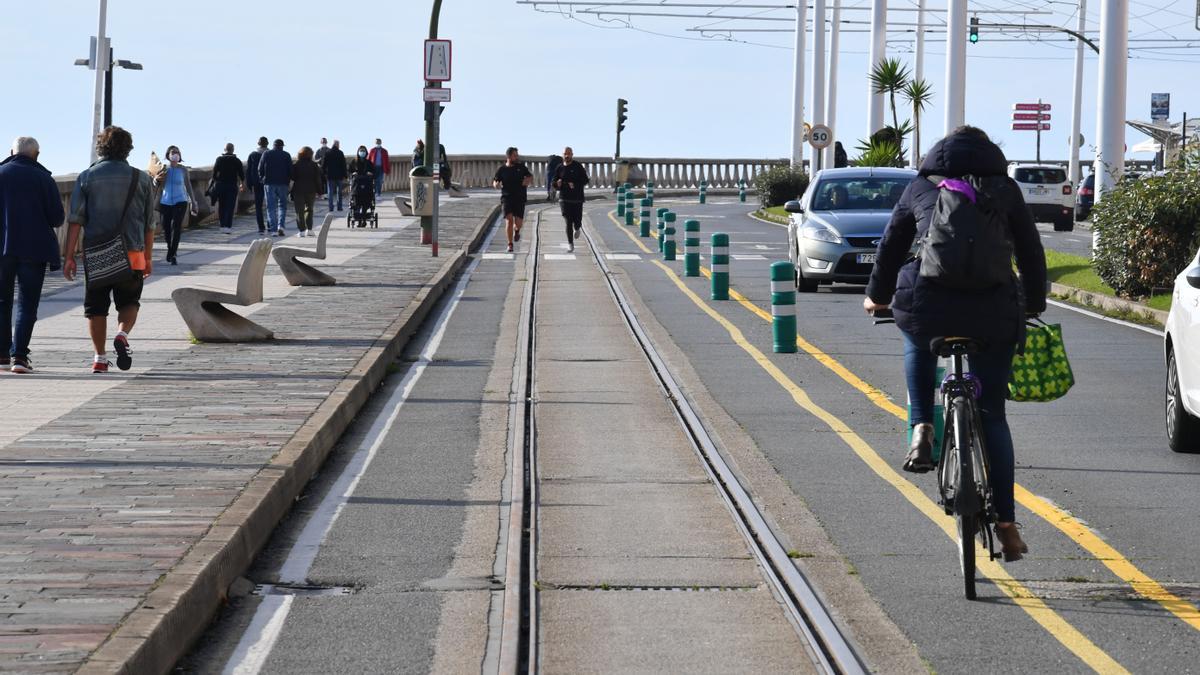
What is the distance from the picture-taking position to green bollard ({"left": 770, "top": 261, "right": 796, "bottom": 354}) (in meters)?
15.7

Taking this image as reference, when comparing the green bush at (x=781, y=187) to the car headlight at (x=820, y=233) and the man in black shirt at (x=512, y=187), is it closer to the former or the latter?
the man in black shirt at (x=512, y=187)

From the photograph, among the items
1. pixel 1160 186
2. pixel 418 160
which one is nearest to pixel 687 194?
pixel 418 160

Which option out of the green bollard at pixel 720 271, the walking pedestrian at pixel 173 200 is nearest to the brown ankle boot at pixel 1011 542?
the green bollard at pixel 720 271

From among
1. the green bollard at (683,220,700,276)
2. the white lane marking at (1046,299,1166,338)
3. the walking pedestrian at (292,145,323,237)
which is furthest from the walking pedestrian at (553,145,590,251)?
the white lane marking at (1046,299,1166,338)

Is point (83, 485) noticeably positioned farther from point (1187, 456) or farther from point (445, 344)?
point (445, 344)

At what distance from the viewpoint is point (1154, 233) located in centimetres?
2089

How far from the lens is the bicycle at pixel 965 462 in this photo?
669 centimetres

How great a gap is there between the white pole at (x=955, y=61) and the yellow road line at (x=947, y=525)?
21.5 meters

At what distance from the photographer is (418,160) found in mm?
58188

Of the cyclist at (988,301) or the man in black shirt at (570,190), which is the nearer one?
the cyclist at (988,301)

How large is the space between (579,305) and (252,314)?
4420 millimetres

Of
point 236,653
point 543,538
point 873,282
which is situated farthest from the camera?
point 543,538

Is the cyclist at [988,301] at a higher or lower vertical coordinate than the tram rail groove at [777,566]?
higher

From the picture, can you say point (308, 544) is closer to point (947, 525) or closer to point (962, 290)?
point (947, 525)
